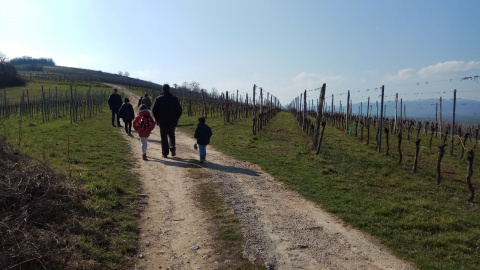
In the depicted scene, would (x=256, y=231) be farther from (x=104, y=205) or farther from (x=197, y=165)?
(x=197, y=165)

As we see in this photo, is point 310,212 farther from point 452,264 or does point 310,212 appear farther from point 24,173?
point 24,173

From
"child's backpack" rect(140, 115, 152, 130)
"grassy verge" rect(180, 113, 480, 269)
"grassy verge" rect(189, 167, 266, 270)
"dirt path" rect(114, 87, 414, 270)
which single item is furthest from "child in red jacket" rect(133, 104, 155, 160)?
"grassy verge" rect(180, 113, 480, 269)

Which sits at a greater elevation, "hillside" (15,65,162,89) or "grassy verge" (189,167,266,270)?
"hillside" (15,65,162,89)

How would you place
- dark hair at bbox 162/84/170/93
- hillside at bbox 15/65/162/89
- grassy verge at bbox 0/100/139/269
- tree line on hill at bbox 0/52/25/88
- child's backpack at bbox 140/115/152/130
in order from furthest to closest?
hillside at bbox 15/65/162/89 → tree line on hill at bbox 0/52/25/88 → child's backpack at bbox 140/115/152/130 → dark hair at bbox 162/84/170/93 → grassy verge at bbox 0/100/139/269

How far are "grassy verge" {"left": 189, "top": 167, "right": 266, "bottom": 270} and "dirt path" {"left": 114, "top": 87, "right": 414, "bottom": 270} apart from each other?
0.11 metres

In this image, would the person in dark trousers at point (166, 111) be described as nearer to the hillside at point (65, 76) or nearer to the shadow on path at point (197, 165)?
the shadow on path at point (197, 165)

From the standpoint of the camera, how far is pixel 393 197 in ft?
23.1

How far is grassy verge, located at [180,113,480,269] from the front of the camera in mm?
4574

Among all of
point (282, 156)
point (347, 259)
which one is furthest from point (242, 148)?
point (347, 259)

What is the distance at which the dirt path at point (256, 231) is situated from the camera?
4.00m

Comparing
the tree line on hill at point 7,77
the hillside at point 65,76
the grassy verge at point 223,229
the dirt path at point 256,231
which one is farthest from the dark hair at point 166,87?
the hillside at point 65,76

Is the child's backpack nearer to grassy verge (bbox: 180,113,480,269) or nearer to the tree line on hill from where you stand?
grassy verge (bbox: 180,113,480,269)

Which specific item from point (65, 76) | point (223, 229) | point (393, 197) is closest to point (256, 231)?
point (223, 229)

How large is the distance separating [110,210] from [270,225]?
2.65 metres
